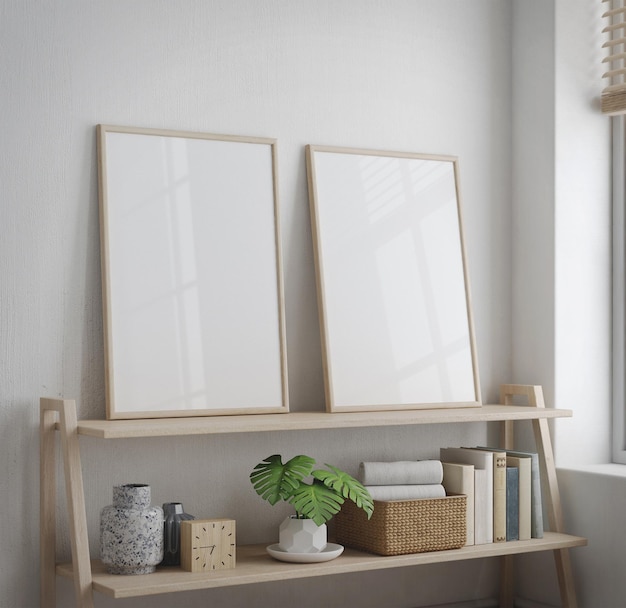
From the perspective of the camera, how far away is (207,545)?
2.13 m

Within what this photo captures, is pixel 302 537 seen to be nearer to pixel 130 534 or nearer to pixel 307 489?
pixel 307 489

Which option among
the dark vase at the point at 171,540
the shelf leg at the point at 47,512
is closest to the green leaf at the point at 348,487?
the dark vase at the point at 171,540

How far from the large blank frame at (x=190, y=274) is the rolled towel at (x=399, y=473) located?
0.30 m

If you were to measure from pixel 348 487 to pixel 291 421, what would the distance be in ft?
0.69

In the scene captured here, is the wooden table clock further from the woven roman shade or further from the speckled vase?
the woven roman shade

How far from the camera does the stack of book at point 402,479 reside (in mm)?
2375

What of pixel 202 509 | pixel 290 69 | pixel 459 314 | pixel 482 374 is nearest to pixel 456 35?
pixel 290 69

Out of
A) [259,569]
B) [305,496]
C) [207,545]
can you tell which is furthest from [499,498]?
[207,545]

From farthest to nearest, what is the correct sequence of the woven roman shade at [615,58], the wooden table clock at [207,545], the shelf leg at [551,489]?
the woven roman shade at [615,58]
the shelf leg at [551,489]
the wooden table clock at [207,545]

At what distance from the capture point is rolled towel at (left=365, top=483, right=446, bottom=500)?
7.75ft

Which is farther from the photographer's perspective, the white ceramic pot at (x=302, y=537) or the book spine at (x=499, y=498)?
the book spine at (x=499, y=498)

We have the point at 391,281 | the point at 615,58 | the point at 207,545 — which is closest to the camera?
the point at 207,545

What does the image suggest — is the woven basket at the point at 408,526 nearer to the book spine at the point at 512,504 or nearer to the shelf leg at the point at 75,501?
the book spine at the point at 512,504

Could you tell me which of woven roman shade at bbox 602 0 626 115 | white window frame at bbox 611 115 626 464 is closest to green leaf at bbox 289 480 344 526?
white window frame at bbox 611 115 626 464
